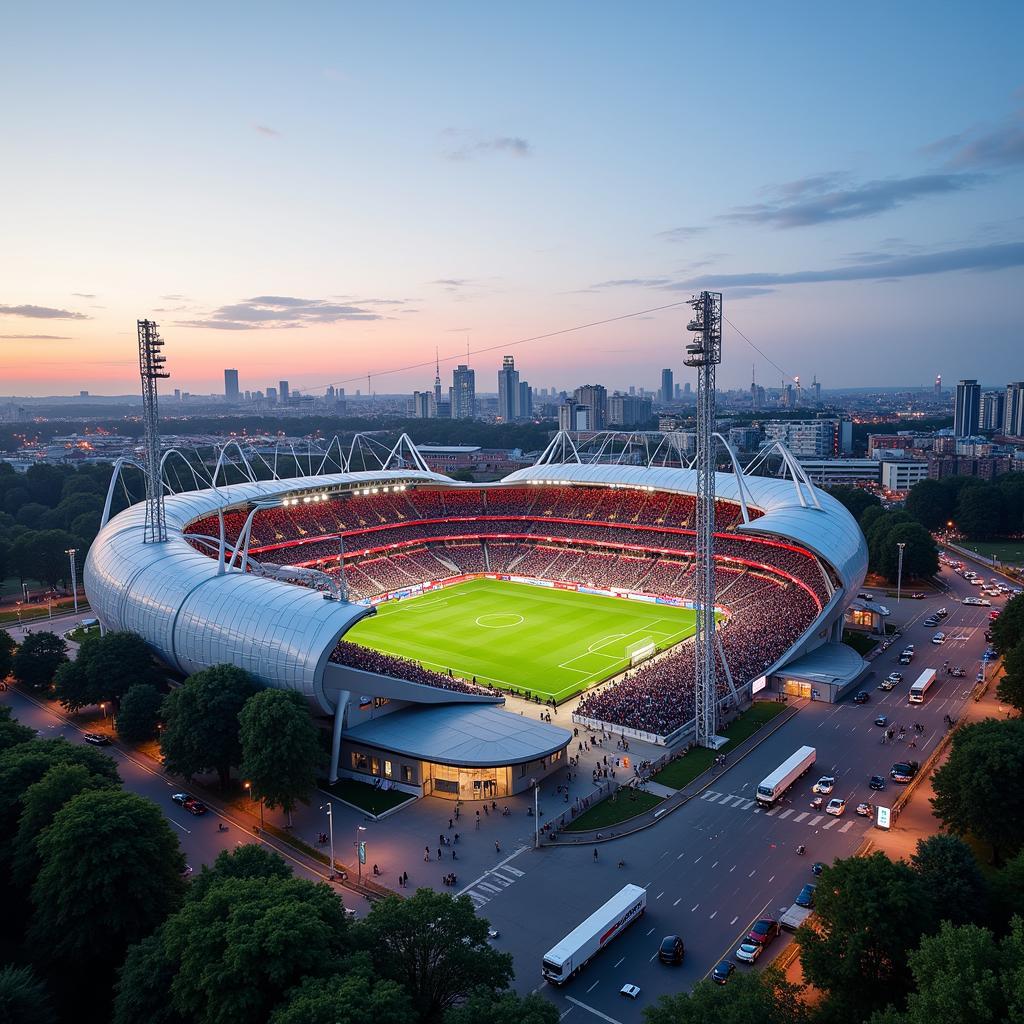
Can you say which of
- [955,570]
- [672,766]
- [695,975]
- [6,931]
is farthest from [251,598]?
[955,570]

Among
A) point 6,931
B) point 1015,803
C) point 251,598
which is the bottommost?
point 6,931

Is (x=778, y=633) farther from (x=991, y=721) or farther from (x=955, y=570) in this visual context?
(x=955, y=570)

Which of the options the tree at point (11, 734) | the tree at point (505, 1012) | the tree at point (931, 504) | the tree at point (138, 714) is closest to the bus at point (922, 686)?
the tree at point (505, 1012)

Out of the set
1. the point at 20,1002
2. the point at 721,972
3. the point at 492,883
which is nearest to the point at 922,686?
the point at 721,972

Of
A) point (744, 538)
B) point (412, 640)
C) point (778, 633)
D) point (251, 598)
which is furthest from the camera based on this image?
point (744, 538)

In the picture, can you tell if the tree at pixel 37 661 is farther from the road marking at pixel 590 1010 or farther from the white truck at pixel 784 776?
the white truck at pixel 784 776

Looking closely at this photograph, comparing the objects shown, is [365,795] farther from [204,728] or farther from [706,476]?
[706,476]
